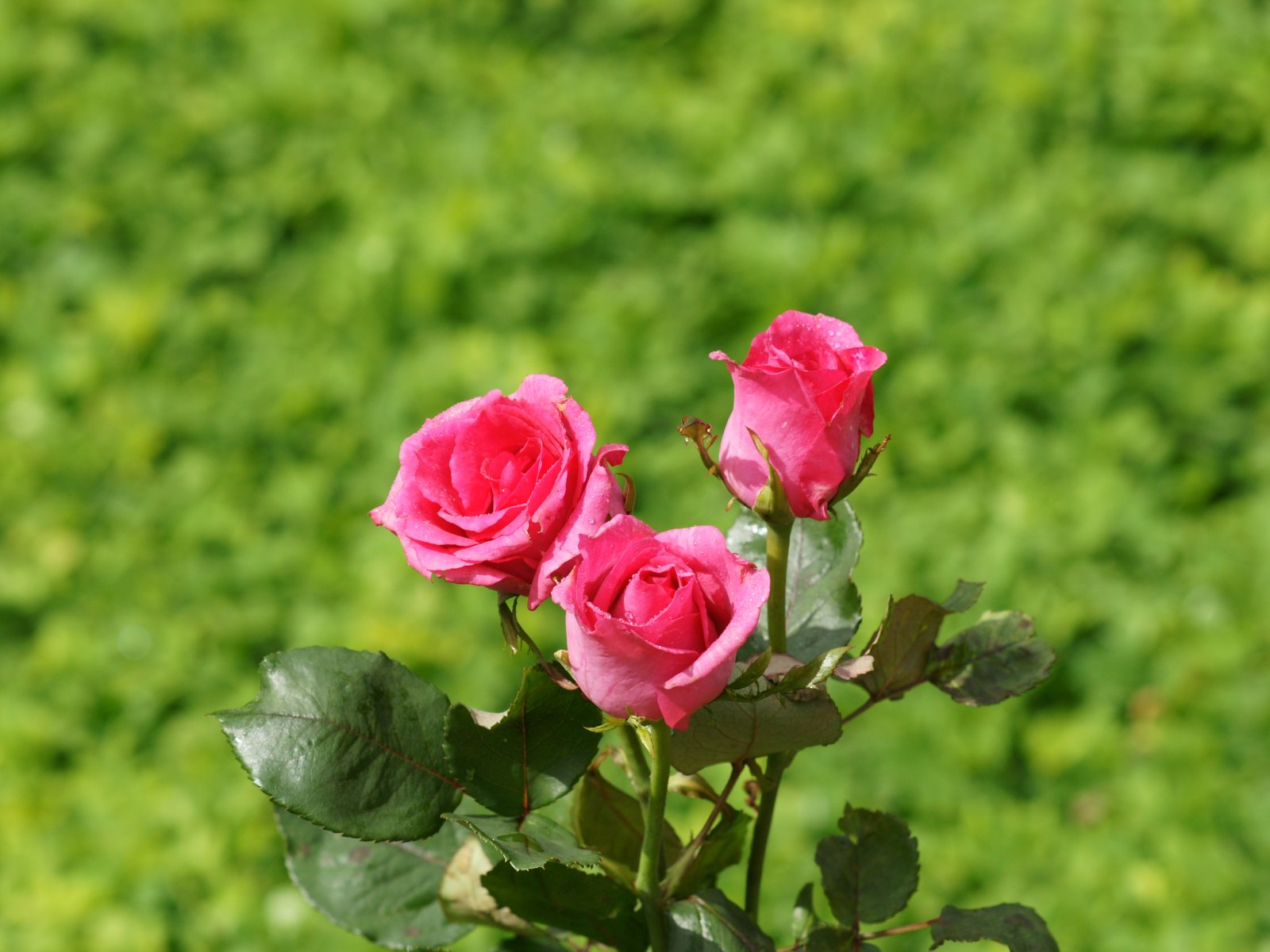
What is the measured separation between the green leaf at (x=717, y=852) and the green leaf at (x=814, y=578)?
0.07 m

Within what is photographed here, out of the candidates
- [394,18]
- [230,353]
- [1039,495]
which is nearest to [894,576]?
[1039,495]

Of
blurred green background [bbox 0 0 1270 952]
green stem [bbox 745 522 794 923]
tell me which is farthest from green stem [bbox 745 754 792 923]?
blurred green background [bbox 0 0 1270 952]

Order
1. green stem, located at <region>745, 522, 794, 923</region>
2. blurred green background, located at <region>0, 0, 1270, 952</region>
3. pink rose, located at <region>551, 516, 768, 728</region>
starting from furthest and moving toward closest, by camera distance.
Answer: blurred green background, located at <region>0, 0, 1270, 952</region> → green stem, located at <region>745, 522, 794, 923</region> → pink rose, located at <region>551, 516, 768, 728</region>

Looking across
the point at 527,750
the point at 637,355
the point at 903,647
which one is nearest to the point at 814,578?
the point at 903,647

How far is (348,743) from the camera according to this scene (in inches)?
20.8

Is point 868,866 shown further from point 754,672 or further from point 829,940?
point 754,672

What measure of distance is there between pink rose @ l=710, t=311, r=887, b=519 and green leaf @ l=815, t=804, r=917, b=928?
15 centimetres

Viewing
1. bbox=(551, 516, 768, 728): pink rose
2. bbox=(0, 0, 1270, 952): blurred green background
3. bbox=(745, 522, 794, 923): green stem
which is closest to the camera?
bbox=(551, 516, 768, 728): pink rose

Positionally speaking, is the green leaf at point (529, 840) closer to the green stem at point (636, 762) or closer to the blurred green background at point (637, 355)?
the green stem at point (636, 762)

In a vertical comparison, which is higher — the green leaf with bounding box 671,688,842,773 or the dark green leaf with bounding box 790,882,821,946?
the green leaf with bounding box 671,688,842,773

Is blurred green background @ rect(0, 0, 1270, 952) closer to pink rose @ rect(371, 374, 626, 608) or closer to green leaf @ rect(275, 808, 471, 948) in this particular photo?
green leaf @ rect(275, 808, 471, 948)

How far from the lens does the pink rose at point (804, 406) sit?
507mm

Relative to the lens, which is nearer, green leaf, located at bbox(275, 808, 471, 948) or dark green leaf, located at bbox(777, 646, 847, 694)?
dark green leaf, located at bbox(777, 646, 847, 694)

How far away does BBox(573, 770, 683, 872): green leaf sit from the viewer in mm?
587
